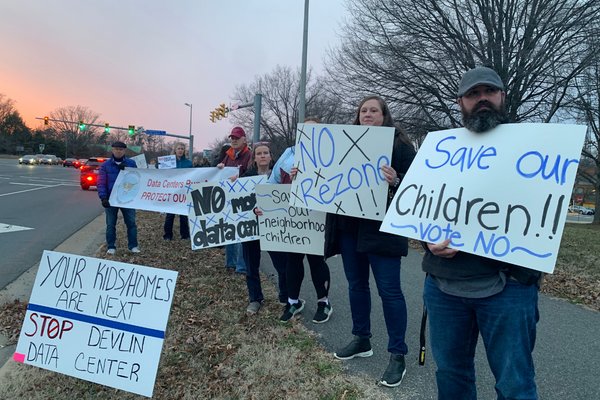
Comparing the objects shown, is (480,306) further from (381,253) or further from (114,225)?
(114,225)

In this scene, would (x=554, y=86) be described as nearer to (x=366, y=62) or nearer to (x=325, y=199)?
(x=366, y=62)

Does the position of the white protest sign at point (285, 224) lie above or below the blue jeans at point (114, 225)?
above

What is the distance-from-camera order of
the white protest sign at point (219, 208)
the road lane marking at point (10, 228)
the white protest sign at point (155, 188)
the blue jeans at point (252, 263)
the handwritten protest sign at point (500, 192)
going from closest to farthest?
the handwritten protest sign at point (500, 192)
the blue jeans at point (252, 263)
the white protest sign at point (219, 208)
the white protest sign at point (155, 188)
the road lane marking at point (10, 228)

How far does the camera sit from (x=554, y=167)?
1839 mm

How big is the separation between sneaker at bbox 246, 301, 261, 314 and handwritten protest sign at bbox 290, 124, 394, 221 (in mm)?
1464

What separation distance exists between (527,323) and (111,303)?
2476 mm

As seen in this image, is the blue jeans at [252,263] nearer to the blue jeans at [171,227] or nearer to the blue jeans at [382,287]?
the blue jeans at [382,287]

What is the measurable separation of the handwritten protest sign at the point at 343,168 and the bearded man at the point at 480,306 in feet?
3.20

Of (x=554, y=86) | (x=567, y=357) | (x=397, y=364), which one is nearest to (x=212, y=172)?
(x=397, y=364)

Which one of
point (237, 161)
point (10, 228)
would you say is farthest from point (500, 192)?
point (10, 228)

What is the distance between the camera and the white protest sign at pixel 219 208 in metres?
4.71

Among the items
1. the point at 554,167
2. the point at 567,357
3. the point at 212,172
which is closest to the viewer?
the point at 554,167

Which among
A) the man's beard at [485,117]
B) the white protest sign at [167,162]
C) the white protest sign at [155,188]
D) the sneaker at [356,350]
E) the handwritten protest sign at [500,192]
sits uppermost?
the man's beard at [485,117]

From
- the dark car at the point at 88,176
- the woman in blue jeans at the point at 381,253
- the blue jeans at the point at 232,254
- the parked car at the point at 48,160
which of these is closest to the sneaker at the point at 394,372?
the woman in blue jeans at the point at 381,253
